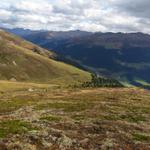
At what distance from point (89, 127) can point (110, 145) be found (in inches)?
298

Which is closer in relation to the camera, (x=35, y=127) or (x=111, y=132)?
(x=35, y=127)

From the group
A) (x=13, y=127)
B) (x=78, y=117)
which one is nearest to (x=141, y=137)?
(x=78, y=117)

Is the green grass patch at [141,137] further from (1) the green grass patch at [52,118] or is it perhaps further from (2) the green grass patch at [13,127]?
(2) the green grass patch at [13,127]

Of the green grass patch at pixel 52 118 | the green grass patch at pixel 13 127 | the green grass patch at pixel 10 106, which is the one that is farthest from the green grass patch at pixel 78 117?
the green grass patch at pixel 10 106

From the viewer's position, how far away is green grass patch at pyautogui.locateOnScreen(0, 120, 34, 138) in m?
36.6

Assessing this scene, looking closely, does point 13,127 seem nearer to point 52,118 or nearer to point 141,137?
point 52,118

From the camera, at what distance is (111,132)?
44.3 metres

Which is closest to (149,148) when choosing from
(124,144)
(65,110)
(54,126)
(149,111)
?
(124,144)

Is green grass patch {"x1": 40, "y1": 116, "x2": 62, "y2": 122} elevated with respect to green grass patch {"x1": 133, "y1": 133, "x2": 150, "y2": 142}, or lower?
elevated

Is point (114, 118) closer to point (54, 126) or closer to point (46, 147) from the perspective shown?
point (54, 126)

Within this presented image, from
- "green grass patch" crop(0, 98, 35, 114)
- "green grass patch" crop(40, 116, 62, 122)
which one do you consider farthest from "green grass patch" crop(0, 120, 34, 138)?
"green grass patch" crop(0, 98, 35, 114)

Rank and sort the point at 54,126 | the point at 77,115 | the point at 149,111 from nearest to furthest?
the point at 54,126, the point at 77,115, the point at 149,111

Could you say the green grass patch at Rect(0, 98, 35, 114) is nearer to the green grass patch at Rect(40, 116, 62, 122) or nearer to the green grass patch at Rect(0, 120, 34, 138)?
the green grass patch at Rect(40, 116, 62, 122)

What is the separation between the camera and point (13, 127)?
127ft
